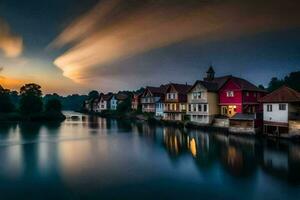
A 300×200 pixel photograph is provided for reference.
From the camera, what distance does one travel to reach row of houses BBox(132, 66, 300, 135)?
31.5 meters

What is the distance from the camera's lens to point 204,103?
45.4 meters

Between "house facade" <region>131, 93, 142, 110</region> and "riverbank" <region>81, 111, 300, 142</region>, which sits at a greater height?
"house facade" <region>131, 93, 142, 110</region>

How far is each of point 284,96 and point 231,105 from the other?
11.7 metres

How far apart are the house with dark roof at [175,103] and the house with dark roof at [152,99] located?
6153mm

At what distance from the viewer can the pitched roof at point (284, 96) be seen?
1207 inches

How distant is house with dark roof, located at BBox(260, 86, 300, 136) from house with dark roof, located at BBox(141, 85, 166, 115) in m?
33.6

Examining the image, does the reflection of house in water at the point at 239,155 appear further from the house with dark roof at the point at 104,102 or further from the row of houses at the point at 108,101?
the house with dark roof at the point at 104,102

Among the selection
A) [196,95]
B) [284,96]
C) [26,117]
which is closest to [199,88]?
[196,95]

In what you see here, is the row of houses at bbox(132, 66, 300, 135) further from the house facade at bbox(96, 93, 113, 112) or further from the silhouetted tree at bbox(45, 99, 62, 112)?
the house facade at bbox(96, 93, 113, 112)

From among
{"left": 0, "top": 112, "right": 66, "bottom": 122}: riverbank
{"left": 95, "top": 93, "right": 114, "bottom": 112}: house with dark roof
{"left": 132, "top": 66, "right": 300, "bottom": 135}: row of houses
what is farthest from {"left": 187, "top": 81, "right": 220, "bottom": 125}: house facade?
{"left": 95, "top": 93, "right": 114, "bottom": 112}: house with dark roof

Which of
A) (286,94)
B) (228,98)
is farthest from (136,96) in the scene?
(286,94)

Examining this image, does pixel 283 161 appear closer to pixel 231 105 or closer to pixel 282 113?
pixel 282 113

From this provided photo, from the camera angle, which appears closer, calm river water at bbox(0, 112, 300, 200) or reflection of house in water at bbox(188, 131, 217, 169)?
calm river water at bbox(0, 112, 300, 200)

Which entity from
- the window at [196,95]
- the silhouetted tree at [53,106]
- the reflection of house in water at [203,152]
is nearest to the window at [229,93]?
the window at [196,95]
